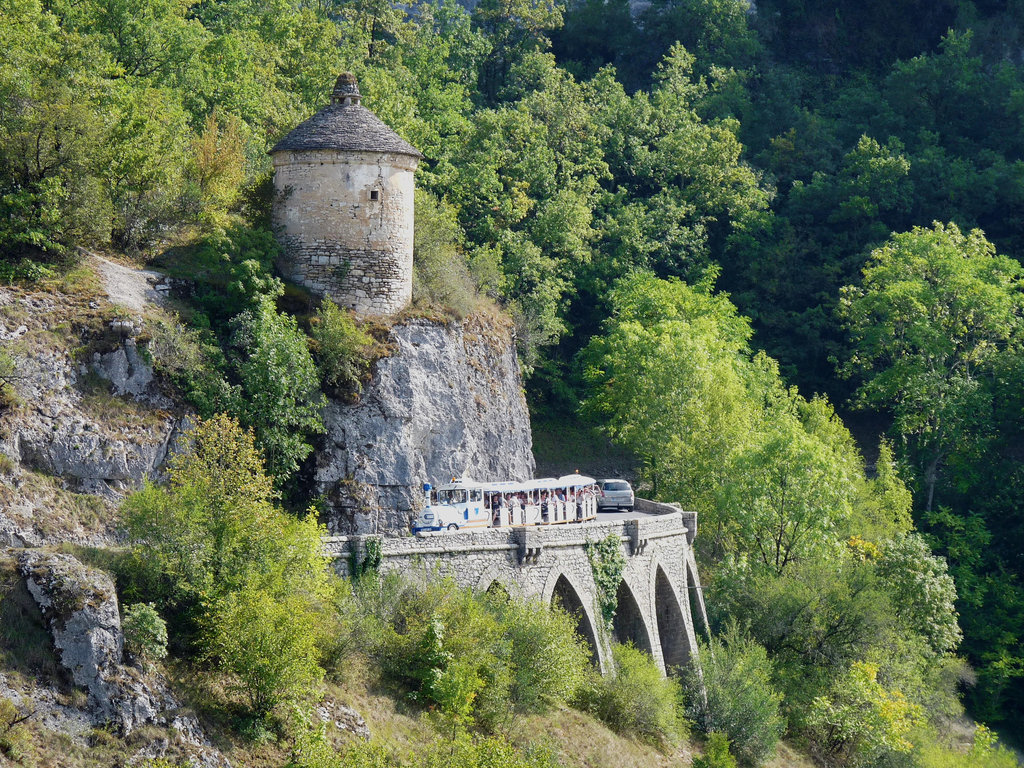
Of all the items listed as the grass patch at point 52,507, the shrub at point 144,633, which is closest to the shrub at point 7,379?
the grass patch at point 52,507

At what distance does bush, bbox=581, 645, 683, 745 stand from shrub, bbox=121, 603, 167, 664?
46.3 feet

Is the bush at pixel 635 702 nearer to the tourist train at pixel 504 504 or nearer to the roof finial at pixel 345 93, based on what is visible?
the tourist train at pixel 504 504

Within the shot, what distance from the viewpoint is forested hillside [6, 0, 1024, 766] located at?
42.7 metres

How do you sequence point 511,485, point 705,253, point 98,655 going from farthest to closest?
point 705,253, point 511,485, point 98,655

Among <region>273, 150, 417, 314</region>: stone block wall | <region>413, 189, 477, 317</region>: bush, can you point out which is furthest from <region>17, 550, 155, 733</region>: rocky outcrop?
<region>413, 189, 477, 317</region>: bush

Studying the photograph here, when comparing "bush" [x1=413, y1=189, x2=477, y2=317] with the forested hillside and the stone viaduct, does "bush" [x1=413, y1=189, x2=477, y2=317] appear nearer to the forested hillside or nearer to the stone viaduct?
the forested hillside

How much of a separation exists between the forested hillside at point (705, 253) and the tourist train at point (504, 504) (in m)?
3.66

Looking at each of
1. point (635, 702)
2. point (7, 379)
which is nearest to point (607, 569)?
point (635, 702)

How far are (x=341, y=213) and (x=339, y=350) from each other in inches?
185

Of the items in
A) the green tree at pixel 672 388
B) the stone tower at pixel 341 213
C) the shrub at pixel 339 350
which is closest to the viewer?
the shrub at pixel 339 350

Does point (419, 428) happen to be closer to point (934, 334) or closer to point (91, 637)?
point (91, 637)

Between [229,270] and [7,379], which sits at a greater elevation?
[229,270]

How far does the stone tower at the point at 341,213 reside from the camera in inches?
1763

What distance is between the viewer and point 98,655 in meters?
30.3
